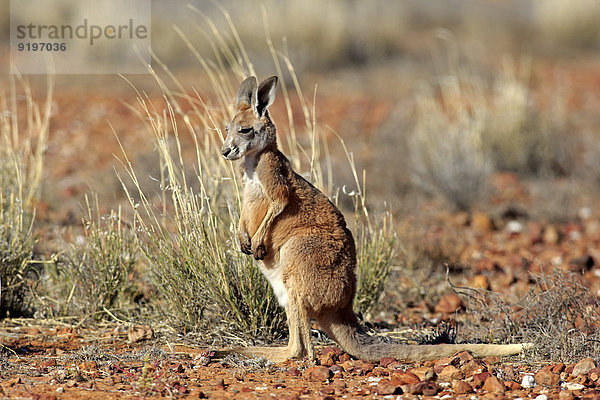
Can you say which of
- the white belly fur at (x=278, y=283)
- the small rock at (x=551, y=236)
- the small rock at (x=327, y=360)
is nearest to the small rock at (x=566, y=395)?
the small rock at (x=327, y=360)

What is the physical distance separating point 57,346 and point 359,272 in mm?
2178

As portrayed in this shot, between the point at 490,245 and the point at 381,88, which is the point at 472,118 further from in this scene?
the point at 381,88

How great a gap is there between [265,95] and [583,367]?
2.33 meters

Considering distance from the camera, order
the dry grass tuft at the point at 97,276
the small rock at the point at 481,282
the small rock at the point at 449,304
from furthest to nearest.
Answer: the small rock at the point at 481,282, the small rock at the point at 449,304, the dry grass tuft at the point at 97,276

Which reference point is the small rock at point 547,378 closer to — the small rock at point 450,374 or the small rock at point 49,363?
the small rock at point 450,374

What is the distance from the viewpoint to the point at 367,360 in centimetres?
468

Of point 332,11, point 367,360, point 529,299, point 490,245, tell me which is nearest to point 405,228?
point 490,245

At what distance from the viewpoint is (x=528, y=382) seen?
165 inches

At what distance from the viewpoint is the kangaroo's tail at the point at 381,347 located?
4.55 meters

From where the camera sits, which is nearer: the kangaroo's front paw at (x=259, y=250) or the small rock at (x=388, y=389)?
the small rock at (x=388, y=389)

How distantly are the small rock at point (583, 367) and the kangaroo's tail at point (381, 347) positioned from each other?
31 cm

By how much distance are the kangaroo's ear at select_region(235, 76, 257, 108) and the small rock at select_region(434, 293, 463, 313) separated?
8.46ft

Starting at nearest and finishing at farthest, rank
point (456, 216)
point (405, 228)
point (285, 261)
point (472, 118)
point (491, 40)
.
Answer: point (285, 261)
point (405, 228)
point (456, 216)
point (472, 118)
point (491, 40)

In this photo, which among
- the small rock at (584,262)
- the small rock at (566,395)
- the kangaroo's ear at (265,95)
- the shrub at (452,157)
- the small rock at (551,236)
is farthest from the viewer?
the shrub at (452,157)
